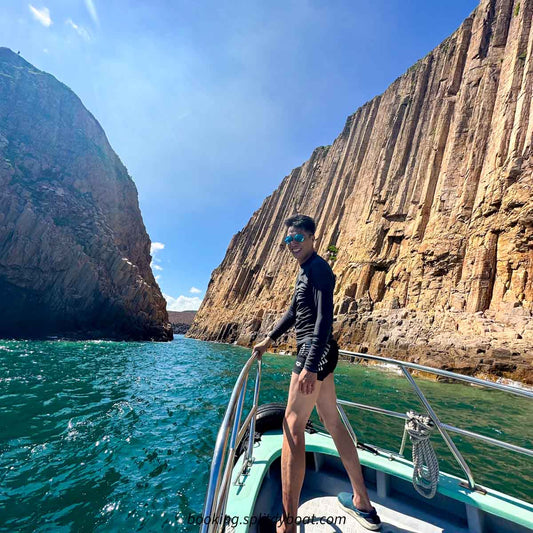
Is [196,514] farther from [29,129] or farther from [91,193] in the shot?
[29,129]

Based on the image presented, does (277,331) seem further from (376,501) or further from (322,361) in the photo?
(376,501)

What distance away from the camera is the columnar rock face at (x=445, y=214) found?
15.4m

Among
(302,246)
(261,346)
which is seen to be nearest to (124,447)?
(261,346)

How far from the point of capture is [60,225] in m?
30.5

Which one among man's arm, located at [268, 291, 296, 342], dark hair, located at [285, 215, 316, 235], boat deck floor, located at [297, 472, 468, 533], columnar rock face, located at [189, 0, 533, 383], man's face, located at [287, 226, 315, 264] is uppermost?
columnar rock face, located at [189, 0, 533, 383]

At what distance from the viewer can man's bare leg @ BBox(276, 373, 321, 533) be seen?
167 cm

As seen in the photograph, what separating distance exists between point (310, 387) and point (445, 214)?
24.7 meters

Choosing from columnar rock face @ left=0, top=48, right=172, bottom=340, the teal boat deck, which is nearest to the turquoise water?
the teal boat deck

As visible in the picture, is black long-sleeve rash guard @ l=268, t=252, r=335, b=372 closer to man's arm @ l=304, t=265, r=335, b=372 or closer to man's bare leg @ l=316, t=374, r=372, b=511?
man's arm @ l=304, t=265, r=335, b=372

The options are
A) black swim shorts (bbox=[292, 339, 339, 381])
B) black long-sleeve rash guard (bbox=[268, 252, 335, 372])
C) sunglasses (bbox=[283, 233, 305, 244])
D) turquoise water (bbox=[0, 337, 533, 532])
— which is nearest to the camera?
black long-sleeve rash guard (bbox=[268, 252, 335, 372])

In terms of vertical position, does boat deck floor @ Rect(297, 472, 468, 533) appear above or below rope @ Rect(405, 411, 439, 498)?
below

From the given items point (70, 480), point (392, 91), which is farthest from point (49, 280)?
point (392, 91)

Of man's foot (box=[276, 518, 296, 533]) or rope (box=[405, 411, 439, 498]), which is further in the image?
rope (box=[405, 411, 439, 498])

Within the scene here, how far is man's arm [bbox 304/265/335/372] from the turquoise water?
2.14m
